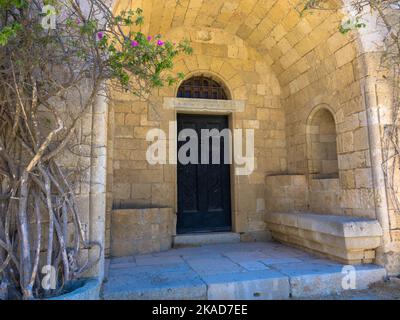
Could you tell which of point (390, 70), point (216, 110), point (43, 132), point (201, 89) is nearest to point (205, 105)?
point (216, 110)

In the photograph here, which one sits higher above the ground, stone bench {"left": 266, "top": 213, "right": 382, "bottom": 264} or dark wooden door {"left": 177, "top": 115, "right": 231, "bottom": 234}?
dark wooden door {"left": 177, "top": 115, "right": 231, "bottom": 234}

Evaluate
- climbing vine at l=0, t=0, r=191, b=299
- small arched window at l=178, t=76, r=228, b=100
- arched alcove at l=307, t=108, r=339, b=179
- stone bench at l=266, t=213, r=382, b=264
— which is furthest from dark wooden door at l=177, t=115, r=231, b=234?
climbing vine at l=0, t=0, r=191, b=299

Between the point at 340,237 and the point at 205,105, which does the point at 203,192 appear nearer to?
the point at 205,105

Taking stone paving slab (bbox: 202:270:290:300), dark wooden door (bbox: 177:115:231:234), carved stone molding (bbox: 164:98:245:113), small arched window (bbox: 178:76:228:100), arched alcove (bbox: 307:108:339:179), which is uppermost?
small arched window (bbox: 178:76:228:100)

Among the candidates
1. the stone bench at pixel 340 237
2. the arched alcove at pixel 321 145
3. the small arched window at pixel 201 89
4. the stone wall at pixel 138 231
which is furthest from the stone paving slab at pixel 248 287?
the small arched window at pixel 201 89

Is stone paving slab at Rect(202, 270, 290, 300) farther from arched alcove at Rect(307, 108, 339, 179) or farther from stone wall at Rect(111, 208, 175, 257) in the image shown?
arched alcove at Rect(307, 108, 339, 179)

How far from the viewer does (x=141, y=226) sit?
3859 millimetres

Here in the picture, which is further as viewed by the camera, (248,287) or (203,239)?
(203,239)

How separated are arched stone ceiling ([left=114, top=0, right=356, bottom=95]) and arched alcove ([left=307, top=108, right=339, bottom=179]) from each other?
73 cm

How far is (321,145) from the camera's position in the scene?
4.46 metres

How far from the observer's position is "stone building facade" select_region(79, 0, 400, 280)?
333 centimetres

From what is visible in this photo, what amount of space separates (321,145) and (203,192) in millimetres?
1987

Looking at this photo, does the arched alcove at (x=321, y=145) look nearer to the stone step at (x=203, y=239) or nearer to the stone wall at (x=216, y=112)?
the stone wall at (x=216, y=112)

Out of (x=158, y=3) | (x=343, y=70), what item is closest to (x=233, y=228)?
(x=343, y=70)
